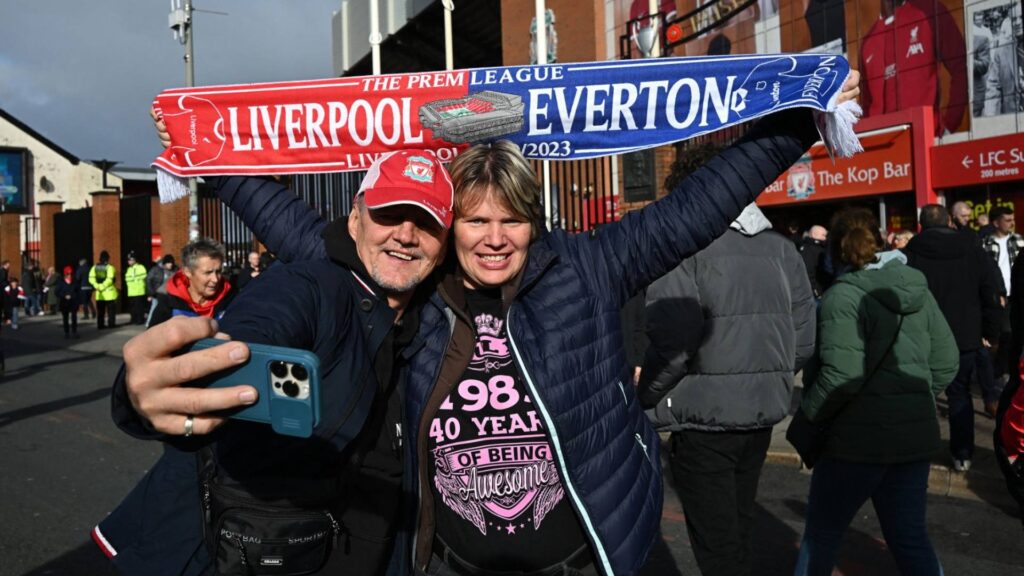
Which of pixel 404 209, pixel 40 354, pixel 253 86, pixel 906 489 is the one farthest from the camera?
pixel 40 354

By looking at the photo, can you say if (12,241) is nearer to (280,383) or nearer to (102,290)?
(102,290)

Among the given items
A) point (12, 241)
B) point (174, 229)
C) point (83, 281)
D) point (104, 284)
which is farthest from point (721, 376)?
point (12, 241)

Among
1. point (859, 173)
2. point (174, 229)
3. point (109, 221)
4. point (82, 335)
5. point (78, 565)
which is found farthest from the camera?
point (109, 221)

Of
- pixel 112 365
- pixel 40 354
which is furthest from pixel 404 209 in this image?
pixel 40 354

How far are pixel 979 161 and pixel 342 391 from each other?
47.9 feet

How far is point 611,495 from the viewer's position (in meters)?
2.17

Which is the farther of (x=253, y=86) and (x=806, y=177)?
(x=806, y=177)

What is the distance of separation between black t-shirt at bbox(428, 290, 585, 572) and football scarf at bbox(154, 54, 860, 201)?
103 cm

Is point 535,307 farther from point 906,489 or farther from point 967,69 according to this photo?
point 967,69

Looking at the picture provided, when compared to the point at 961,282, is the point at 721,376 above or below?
below

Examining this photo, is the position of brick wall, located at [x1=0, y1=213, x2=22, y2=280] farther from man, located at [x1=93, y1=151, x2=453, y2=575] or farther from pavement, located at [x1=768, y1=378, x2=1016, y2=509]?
man, located at [x1=93, y1=151, x2=453, y2=575]

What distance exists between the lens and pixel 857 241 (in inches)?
140

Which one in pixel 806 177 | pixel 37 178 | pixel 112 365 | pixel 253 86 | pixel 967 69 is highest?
pixel 37 178

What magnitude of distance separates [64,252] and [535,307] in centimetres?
3372
